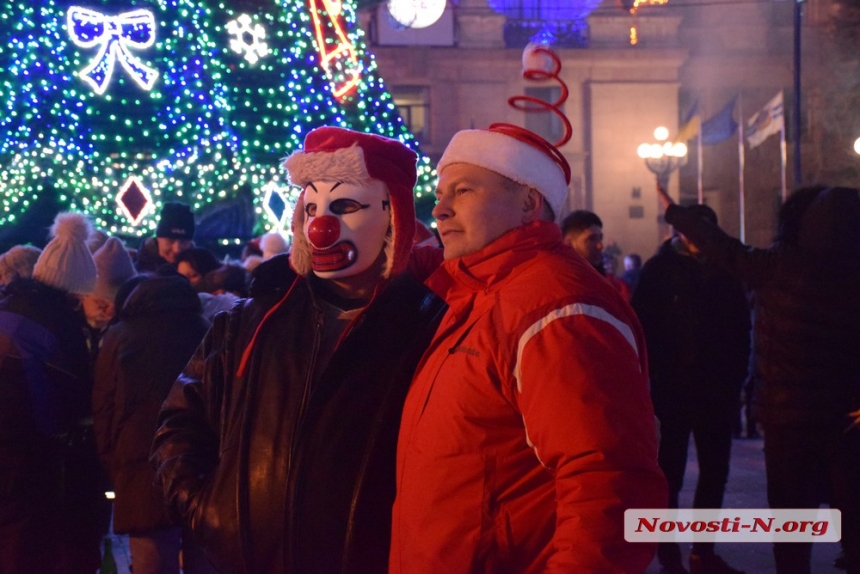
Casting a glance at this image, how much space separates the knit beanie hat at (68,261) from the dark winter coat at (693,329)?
3.28 metres

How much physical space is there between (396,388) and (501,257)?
547mm

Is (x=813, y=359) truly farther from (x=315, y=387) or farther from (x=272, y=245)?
(x=272, y=245)

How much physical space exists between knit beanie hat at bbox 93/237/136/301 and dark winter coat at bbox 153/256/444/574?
9.52 ft

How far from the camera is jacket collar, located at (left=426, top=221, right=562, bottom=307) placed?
2.13 metres

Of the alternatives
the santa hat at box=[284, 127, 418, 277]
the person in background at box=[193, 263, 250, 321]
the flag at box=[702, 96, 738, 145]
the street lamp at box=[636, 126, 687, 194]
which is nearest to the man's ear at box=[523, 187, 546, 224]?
the santa hat at box=[284, 127, 418, 277]

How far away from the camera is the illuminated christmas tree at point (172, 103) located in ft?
33.4

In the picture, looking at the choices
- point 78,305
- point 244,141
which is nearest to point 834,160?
point 244,141

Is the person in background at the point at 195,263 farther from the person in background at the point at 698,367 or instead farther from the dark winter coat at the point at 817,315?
the dark winter coat at the point at 817,315

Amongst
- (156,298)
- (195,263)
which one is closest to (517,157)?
(156,298)

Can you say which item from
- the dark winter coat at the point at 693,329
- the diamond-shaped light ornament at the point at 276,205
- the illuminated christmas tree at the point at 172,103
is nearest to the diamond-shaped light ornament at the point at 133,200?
the illuminated christmas tree at the point at 172,103

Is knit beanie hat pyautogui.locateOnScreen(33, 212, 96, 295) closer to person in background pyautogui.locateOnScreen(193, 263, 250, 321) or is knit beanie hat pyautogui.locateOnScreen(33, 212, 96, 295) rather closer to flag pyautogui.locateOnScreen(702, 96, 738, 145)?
person in background pyautogui.locateOnScreen(193, 263, 250, 321)

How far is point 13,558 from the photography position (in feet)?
12.5

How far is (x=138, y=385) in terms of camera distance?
4070mm

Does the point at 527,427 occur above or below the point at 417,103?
below
